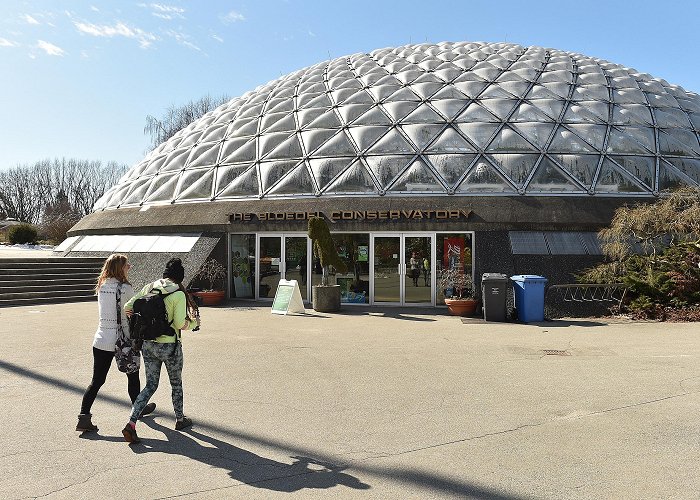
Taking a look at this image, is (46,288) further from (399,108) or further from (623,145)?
(623,145)

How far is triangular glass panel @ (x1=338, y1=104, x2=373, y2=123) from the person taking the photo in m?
19.8

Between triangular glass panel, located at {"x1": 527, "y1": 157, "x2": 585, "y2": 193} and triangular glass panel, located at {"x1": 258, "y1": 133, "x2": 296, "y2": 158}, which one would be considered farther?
triangular glass panel, located at {"x1": 258, "y1": 133, "x2": 296, "y2": 158}

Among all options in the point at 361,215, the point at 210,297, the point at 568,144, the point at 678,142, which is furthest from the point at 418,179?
the point at 678,142

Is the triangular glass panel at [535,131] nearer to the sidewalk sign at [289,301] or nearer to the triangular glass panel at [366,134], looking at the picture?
the triangular glass panel at [366,134]

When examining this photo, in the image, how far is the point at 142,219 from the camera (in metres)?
20.2

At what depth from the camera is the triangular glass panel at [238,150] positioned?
65.7 feet

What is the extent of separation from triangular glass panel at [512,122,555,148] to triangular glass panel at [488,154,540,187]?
2.30 feet

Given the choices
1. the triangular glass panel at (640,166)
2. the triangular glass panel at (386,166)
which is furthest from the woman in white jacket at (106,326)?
the triangular glass panel at (640,166)

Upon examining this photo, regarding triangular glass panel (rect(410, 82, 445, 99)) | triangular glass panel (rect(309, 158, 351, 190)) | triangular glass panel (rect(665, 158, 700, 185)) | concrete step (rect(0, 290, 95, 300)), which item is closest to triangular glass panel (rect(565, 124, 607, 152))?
triangular glass panel (rect(665, 158, 700, 185))

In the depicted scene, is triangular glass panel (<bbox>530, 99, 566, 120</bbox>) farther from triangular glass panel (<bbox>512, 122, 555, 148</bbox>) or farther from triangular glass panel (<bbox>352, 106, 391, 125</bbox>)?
triangular glass panel (<bbox>352, 106, 391, 125</bbox>)

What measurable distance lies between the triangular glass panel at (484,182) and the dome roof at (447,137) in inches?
1.5

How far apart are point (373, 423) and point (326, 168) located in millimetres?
13567

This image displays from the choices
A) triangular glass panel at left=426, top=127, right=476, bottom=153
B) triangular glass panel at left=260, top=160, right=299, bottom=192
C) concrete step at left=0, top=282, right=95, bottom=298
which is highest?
triangular glass panel at left=426, top=127, right=476, bottom=153

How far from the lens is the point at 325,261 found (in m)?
15.9
